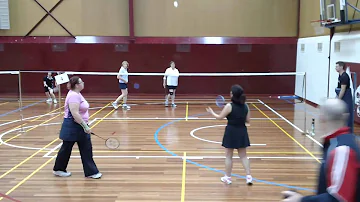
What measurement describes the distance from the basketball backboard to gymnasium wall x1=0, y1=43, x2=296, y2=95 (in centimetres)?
555

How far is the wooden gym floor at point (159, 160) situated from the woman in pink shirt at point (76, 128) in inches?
12.4

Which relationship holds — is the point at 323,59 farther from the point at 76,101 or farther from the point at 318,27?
the point at 76,101

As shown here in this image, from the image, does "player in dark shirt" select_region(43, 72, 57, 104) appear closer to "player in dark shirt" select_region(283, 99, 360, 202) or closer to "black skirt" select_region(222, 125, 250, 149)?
"black skirt" select_region(222, 125, 250, 149)

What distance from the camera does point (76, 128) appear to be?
6480 mm

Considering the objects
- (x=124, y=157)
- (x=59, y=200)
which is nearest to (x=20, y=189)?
(x=59, y=200)

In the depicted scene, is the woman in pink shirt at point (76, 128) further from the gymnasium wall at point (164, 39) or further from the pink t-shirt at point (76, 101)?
the gymnasium wall at point (164, 39)

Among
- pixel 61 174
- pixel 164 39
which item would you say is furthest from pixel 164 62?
pixel 61 174

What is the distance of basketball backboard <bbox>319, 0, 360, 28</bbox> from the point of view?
1180 cm

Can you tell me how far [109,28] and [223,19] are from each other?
240 inches

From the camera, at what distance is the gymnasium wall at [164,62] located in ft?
63.8

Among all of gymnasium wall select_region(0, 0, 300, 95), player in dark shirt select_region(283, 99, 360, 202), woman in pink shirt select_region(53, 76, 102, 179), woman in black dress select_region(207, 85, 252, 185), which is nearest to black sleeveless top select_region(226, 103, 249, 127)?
woman in black dress select_region(207, 85, 252, 185)

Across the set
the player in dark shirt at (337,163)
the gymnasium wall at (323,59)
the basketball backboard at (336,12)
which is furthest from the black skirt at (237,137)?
the basketball backboard at (336,12)

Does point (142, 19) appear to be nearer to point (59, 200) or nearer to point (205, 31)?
point (205, 31)

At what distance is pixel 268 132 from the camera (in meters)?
A: 10.7
